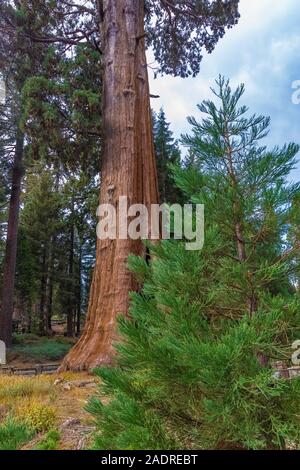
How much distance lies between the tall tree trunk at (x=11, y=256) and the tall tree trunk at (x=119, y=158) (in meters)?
6.69

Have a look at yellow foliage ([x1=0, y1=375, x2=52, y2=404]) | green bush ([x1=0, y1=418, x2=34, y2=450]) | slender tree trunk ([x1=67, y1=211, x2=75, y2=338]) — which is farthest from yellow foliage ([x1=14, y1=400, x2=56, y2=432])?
slender tree trunk ([x1=67, y1=211, x2=75, y2=338])

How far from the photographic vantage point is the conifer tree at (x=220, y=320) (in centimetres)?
126

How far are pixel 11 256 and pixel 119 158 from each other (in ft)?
28.2

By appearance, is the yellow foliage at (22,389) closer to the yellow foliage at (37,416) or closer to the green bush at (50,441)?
the yellow foliage at (37,416)

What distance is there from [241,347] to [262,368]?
0.16m

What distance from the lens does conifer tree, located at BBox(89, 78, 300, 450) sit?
49.5 inches

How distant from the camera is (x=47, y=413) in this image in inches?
108

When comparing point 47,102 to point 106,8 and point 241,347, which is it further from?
point 241,347

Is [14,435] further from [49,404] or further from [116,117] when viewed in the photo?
[116,117]

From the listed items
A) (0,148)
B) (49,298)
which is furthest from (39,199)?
(0,148)

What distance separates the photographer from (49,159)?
238 inches

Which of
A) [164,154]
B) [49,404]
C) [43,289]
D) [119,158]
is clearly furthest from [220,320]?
[43,289]

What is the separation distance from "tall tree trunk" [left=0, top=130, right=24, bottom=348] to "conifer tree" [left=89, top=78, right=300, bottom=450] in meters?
11.3

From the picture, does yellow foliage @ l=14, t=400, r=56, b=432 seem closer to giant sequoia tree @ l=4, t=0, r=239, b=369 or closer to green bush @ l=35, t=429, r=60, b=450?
green bush @ l=35, t=429, r=60, b=450
